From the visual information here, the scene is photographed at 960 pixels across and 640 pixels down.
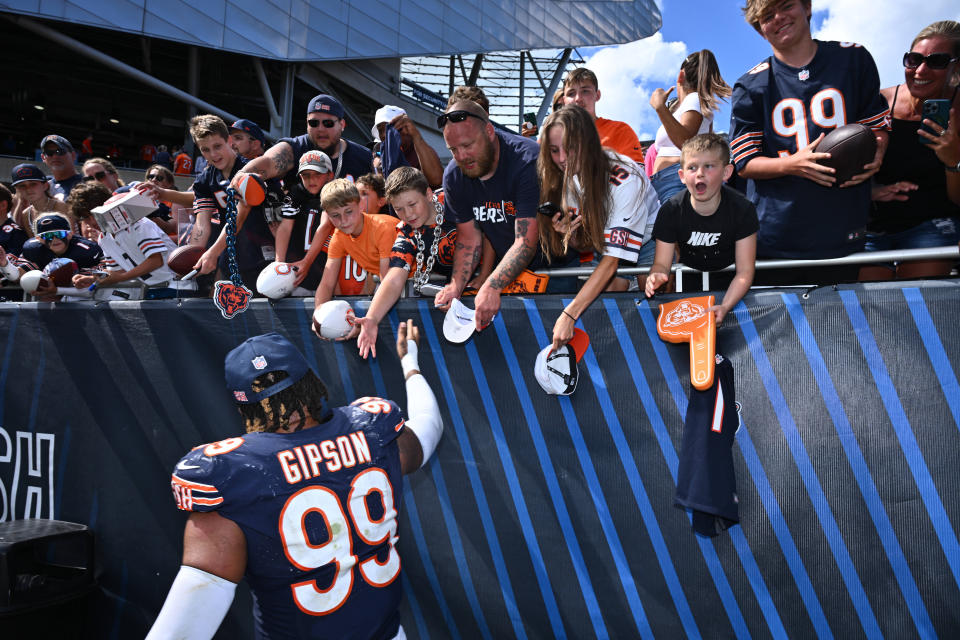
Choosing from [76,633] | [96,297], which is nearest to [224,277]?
[96,297]

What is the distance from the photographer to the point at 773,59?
3.27m

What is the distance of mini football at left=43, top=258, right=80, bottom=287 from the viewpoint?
5.23 meters

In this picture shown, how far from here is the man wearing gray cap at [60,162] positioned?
314 inches

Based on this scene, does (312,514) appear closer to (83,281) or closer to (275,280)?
(275,280)

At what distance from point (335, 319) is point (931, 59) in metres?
3.31

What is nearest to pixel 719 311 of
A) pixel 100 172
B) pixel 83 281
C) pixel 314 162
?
pixel 314 162

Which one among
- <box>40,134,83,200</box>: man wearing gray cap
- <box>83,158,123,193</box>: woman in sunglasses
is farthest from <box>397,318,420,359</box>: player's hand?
<box>40,134,83,200</box>: man wearing gray cap

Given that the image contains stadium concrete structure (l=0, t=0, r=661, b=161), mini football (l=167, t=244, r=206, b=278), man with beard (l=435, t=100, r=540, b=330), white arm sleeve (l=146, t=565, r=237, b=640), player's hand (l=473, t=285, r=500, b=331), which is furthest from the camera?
stadium concrete structure (l=0, t=0, r=661, b=161)

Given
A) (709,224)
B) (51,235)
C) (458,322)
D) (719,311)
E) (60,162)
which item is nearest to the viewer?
(719,311)

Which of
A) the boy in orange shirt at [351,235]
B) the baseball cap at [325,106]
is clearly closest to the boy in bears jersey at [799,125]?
the boy in orange shirt at [351,235]

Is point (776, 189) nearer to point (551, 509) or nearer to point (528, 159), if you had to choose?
point (528, 159)

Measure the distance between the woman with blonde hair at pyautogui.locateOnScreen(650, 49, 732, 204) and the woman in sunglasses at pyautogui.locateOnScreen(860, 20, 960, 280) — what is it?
131 centimetres

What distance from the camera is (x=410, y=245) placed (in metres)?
3.90

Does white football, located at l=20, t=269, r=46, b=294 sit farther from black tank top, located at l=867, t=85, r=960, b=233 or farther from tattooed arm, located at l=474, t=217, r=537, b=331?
black tank top, located at l=867, t=85, r=960, b=233
